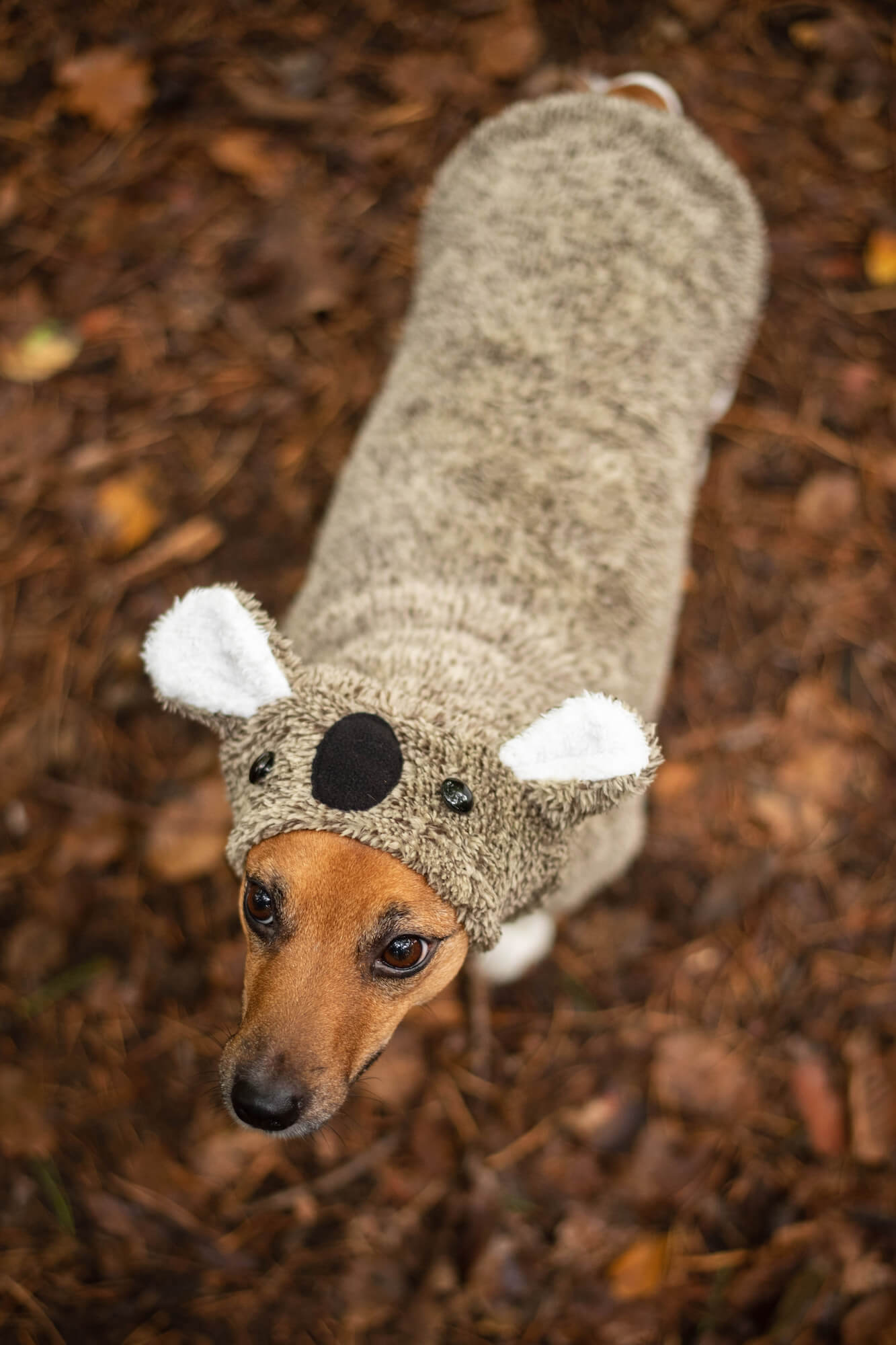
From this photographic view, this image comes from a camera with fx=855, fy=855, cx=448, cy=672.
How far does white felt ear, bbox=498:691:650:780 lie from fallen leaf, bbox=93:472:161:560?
65.4 inches

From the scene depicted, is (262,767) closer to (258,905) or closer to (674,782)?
(258,905)

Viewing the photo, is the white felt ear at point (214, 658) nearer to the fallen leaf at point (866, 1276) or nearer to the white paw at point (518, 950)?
the white paw at point (518, 950)

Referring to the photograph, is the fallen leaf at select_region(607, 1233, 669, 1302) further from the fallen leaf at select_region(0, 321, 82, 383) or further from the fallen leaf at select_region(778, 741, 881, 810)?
the fallen leaf at select_region(0, 321, 82, 383)

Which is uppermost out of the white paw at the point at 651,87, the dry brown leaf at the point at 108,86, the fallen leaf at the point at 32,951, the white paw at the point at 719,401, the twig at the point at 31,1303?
the dry brown leaf at the point at 108,86

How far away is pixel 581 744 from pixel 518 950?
1094 mm

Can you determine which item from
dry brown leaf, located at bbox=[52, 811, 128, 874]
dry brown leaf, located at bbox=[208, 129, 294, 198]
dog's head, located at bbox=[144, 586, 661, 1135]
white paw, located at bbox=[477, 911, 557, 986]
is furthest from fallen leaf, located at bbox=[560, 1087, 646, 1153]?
dry brown leaf, located at bbox=[208, 129, 294, 198]

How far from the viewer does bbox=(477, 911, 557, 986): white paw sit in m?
2.05

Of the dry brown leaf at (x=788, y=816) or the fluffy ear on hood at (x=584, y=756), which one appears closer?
the fluffy ear on hood at (x=584, y=756)

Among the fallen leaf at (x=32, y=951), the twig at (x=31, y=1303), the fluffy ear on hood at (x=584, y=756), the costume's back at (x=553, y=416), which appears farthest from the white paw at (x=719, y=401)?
the twig at (x=31, y=1303)

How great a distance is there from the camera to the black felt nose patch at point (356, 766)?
3.78 feet

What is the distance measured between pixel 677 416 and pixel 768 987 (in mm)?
1435

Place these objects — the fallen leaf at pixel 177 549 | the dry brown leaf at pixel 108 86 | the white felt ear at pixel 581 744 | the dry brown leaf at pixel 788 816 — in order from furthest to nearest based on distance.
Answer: the dry brown leaf at pixel 108 86
the fallen leaf at pixel 177 549
the dry brown leaf at pixel 788 816
the white felt ear at pixel 581 744

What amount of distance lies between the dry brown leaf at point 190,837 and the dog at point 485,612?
70 cm

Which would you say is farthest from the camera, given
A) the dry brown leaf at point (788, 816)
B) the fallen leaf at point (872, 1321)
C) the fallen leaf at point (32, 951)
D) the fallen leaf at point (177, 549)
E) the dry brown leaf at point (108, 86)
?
the dry brown leaf at point (108, 86)
